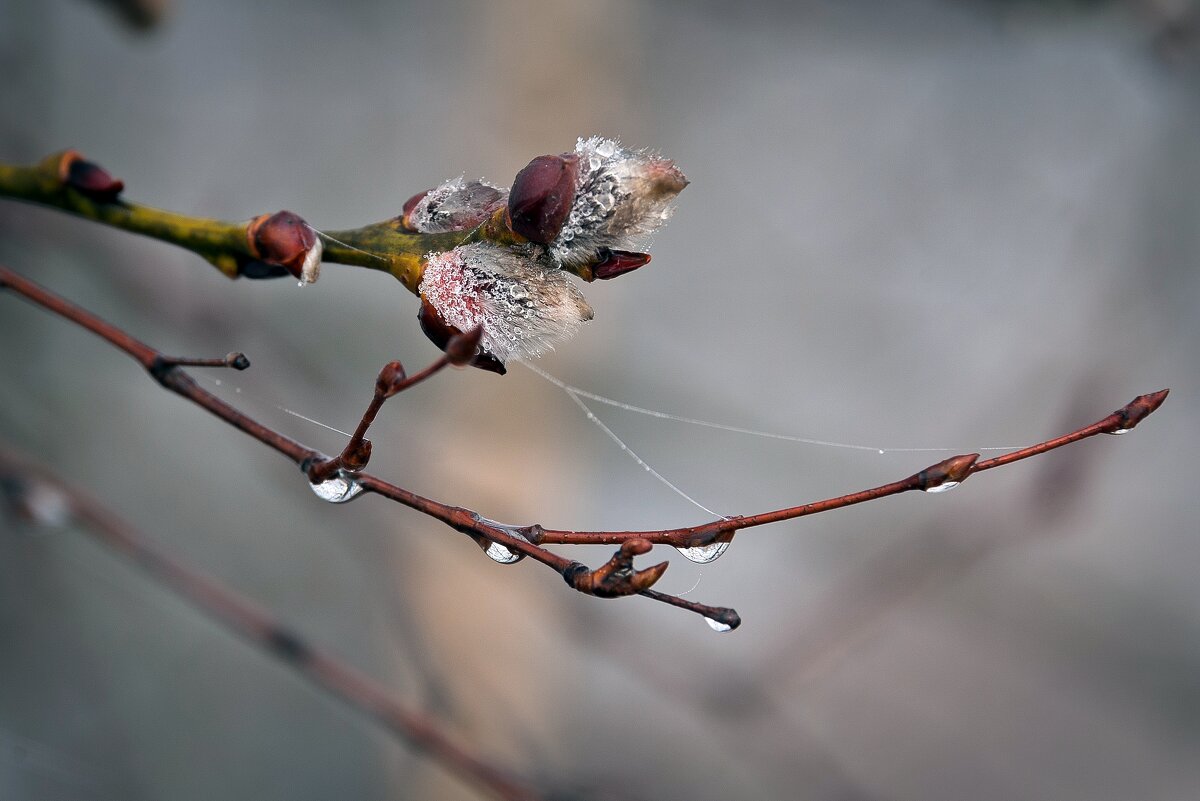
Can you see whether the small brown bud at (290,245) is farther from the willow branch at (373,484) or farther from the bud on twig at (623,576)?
the bud on twig at (623,576)

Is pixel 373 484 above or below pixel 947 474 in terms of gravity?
below

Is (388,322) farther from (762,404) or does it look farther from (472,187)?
(472,187)

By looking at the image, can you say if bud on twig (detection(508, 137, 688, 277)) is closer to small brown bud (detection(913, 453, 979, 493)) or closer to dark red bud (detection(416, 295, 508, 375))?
dark red bud (detection(416, 295, 508, 375))

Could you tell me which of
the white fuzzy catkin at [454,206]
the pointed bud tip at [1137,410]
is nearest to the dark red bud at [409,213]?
the white fuzzy catkin at [454,206]

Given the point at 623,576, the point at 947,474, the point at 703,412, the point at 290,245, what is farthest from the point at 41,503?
the point at 703,412

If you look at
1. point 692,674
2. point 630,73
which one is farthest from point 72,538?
point 630,73

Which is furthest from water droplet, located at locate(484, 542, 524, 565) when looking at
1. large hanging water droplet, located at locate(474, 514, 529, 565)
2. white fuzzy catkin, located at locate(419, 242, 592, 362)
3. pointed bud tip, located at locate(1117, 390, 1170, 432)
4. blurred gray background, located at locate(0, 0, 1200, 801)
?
blurred gray background, located at locate(0, 0, 1200, 801)

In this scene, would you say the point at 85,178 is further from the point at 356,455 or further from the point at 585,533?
the point at 585,533
